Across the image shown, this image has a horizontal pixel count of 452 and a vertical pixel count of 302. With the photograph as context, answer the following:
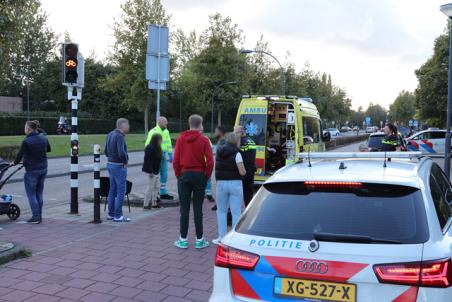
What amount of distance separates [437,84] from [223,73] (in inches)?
689

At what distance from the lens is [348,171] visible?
325 cm

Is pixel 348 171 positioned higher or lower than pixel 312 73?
lower

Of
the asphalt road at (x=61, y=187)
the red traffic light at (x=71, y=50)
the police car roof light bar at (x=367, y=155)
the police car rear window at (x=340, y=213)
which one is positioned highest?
the red traffic light at (x=71, y=50)

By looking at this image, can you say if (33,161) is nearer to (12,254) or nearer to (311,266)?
(12,254)

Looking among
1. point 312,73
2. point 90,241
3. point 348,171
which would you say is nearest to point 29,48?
point 312,73

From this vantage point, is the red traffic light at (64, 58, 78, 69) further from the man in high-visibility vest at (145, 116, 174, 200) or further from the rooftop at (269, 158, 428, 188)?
the rooftop at (269, 158, 428, 188)

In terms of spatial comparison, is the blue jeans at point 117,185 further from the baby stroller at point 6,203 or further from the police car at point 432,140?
the police car at point 432,140

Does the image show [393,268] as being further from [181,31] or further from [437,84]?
[181,31]

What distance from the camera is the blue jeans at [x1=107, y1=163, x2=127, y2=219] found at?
25.8 ft

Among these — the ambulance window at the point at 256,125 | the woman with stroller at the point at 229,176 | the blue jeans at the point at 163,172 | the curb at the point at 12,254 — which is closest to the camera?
the curb at the point at 12,254

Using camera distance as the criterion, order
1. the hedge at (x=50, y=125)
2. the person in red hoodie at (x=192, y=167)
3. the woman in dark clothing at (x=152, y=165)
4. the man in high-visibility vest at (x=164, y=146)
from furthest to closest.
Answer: the hedge at (x=50, y=125) → the man in high-visibility vest at (x=164, y=146) → the woman in dark clothing at (x=152, y=165) → the person in red hoodie at (x=192, y=167)

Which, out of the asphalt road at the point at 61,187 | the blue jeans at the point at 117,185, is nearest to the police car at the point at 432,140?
the asphalt road at the point at 61,187

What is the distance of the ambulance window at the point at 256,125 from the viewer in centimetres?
1223

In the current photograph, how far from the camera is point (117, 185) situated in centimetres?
789
